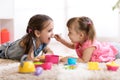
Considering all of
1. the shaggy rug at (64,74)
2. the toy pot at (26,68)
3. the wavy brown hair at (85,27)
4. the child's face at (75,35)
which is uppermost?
the wavy brown hair at (85,27)

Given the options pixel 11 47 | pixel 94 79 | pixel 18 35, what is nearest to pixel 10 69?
pixel 94 79

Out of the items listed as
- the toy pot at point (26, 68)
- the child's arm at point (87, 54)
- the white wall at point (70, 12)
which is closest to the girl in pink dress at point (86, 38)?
the child's arm at point (87, 54)

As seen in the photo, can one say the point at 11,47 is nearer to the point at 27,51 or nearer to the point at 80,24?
the point at 27,51

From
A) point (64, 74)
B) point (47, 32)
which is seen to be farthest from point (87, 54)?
point (64, 74)

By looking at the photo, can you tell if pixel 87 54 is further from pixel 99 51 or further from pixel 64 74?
pixel 64 74

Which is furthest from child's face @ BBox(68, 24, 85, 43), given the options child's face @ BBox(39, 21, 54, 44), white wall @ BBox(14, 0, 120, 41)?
white wall @ BBox(14, 0, 120, 41)

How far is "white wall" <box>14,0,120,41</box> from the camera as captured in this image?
3.39 meters

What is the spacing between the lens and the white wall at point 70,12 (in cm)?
339

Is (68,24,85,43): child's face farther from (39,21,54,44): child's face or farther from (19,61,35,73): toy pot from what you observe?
(19,61,35,73): toy pot

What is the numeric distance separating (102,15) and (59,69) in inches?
77.3

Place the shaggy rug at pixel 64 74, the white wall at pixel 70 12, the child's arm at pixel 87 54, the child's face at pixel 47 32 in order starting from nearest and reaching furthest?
the shaggy rug at pixel 64 74 → the child's arm at pixel 87 54 → the child's face at pixel 47 32 → the white wall at pixel 70 12

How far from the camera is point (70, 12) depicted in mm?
3512

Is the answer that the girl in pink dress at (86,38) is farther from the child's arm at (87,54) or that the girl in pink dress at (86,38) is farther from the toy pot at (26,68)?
the toy pot at (26,68)

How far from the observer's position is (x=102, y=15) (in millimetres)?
3422
